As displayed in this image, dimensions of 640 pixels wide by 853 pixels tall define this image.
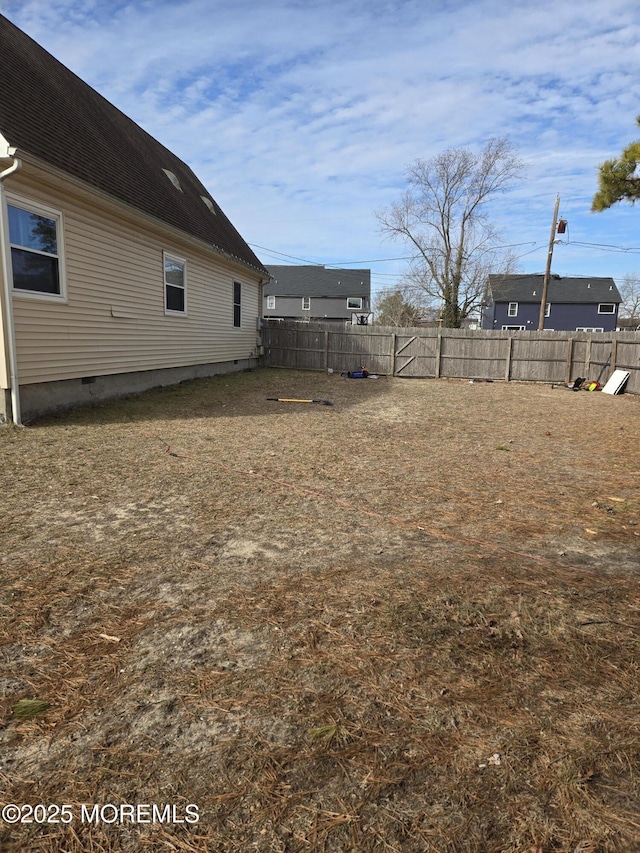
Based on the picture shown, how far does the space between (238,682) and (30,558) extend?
1.73m

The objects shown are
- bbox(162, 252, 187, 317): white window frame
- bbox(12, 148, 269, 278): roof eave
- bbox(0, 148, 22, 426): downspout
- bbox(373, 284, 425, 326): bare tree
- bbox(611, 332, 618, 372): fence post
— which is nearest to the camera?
bbox(0, 148, 22, 426): downspout

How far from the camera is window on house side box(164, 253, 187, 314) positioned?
34.6 feet

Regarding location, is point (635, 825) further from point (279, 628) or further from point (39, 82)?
point (39, 82)

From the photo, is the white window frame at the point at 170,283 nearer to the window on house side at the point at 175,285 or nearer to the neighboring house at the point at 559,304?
the window on house side at the point at 175,285

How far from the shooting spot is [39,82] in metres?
8.38

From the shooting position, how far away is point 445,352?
17188mm

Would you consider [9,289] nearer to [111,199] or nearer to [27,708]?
[111,199]

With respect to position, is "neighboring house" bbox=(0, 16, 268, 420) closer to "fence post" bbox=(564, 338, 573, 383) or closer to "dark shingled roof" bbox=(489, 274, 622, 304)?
"fence post" bbox=(564, 338, 573, 383)

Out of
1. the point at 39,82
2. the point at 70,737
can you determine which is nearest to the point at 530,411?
the point at 70,737

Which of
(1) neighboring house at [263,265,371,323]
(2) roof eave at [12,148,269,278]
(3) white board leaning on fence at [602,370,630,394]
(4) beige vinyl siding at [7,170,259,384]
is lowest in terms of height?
(3) white board leaning on fence at [602,370,630,394]

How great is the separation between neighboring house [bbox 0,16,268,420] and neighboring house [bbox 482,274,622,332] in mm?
35742

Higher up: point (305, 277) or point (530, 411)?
point (305, 277)

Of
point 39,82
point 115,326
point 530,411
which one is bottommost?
point 530,411

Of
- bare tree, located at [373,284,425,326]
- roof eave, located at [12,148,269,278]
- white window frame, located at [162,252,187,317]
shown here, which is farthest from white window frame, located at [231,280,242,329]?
bare tree, located at [373,284,425,326]
